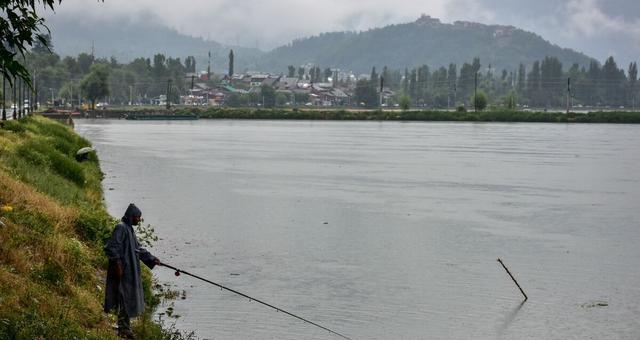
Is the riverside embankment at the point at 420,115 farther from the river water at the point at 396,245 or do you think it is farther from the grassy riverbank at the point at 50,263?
the grassy riverbank at the point at 50,263

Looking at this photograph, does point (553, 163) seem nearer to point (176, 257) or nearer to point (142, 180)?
point (142, 180)

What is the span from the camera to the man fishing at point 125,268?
14.3 meters

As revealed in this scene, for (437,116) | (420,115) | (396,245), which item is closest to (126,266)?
(396,245)

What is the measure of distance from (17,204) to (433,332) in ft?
32.3

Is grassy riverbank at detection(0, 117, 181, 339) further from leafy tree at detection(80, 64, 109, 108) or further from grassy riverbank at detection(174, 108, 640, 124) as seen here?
leafy tree at detection(80, 64, 109, 108)

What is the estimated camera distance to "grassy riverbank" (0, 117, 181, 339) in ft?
45.5

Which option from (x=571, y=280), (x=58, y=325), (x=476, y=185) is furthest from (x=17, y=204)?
(x=476, y=185)

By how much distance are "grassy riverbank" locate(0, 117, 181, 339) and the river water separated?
2369mm

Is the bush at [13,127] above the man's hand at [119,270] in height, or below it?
above

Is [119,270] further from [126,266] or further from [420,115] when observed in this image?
[420,115]

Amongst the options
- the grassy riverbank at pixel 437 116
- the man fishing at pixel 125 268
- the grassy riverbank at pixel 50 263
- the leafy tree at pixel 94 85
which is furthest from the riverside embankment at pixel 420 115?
the man fishing at pixel 125 268

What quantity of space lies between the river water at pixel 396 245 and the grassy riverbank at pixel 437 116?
114m

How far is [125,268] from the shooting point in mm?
14492

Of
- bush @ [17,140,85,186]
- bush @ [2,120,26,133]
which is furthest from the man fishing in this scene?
bush @ [2,120,26,133]
